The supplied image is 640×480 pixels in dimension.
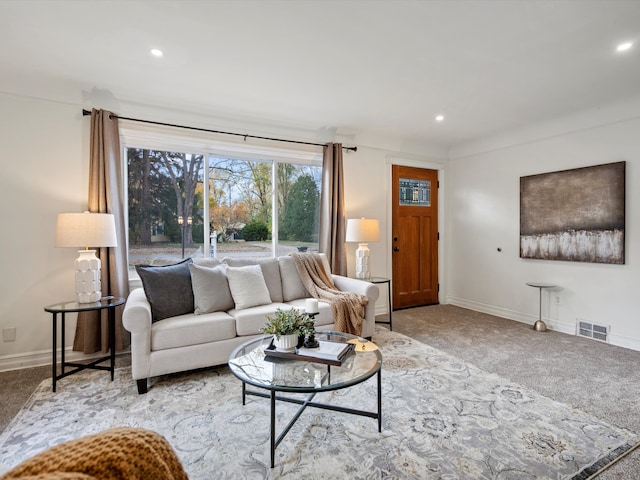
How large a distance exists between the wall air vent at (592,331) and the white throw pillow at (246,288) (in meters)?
3.52

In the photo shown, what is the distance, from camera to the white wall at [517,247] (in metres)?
3.46

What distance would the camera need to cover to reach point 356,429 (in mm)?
2021

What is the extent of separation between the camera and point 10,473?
670mm

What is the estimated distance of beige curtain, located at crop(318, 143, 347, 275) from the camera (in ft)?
14.1

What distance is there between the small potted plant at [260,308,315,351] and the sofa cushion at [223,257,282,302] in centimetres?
135

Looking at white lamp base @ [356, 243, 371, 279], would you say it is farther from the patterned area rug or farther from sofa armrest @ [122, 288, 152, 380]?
sofa armrest @ [122, 288, 152, 380]

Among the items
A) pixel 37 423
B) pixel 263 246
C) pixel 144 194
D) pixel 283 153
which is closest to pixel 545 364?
pixel 263 246

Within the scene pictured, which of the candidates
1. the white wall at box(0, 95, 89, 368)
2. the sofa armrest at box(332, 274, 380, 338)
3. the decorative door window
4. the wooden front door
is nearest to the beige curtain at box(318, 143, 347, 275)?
the sofa armrest at box(332, 274, 380, 338)

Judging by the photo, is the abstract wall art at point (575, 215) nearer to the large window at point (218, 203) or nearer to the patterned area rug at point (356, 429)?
the patterned area rug at point (356, 429)

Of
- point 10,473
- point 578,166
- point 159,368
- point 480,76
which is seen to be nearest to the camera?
point 10,473

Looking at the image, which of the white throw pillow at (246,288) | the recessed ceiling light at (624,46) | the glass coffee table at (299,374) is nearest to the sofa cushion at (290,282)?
the white throw pillow at (246,288)

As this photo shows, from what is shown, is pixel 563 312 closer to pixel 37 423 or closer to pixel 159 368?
pixel 159 368

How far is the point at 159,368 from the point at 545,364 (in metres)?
3.27

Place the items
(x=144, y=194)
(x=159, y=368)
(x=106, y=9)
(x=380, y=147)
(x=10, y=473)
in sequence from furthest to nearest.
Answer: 1. (x=380, y=147)
2. (x=144, y=194)
3. (x=159, y=368)
4. (x=106, y=9)
5. (x=10, y=473)
